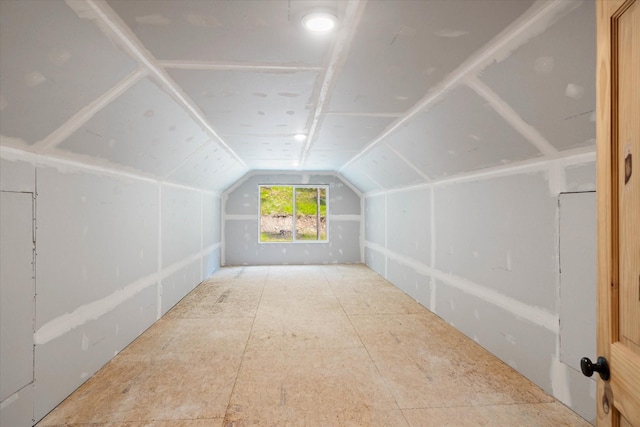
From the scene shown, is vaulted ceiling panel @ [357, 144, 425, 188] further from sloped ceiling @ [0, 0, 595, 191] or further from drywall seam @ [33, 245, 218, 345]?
drywall seam @ [33, 245, 218, 345]

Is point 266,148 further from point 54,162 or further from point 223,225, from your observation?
point 223,225

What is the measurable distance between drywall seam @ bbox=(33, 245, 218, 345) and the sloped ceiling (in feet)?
3.43

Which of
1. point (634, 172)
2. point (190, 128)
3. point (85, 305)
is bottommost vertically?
point (85, 305)

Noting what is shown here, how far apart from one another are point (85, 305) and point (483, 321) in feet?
10.5

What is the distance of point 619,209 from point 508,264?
2.06m

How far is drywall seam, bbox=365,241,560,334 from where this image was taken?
2389 millimetres

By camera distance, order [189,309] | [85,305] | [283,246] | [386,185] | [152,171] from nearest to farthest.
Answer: [85,305], [152,171], [189,309], [386,185], [283,246]

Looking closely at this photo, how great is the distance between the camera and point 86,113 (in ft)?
6.82

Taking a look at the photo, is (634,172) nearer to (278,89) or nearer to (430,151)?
(278,89)

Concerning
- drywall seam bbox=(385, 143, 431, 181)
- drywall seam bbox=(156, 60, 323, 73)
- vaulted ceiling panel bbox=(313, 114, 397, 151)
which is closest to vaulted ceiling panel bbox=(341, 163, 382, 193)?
vaulted ceiling panel bbox=(313, 114, 397, 151)

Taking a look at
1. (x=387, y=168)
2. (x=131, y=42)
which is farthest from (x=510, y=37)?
(x=387, y=168)

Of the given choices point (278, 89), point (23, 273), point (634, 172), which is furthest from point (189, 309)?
point (634, 172)

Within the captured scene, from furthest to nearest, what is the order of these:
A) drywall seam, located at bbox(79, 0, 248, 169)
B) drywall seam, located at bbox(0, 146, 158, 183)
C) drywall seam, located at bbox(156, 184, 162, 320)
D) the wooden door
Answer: drywall seam, located at bbox(156, 184, 162, 320) < drywall seam, located at bbox(0, 146, 158, 183) < drywall seam, located at bbox(79, 0, 248, 169) < the wooden door

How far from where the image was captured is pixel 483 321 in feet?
10.3
